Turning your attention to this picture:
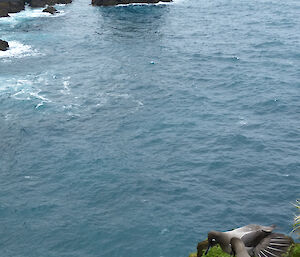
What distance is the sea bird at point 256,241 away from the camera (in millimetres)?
25844

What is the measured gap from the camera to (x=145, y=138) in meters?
78.6

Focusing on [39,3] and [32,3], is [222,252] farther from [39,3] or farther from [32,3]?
[32,3]

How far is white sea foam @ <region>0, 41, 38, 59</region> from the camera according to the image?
391ft

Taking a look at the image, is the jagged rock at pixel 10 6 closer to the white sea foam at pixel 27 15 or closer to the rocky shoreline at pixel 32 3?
the rocky shoreline at pixel 32 3

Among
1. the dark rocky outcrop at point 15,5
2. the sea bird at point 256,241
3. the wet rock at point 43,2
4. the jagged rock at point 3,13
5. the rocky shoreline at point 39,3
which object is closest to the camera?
the sea bird at point 256,241

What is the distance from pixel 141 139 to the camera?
78.4m

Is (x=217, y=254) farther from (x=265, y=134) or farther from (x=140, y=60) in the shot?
(x=140, y=60)

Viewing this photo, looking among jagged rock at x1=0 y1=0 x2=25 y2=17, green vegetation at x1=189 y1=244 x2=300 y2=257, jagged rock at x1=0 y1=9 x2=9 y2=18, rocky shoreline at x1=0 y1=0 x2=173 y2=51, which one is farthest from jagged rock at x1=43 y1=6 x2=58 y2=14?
green vegetation at x1=189 y1=244 x2=300 y2=257

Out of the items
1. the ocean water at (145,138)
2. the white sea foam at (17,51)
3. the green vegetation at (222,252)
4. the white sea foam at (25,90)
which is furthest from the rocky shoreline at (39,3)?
the green vegetation at (222,252)

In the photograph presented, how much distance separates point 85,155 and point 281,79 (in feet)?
167

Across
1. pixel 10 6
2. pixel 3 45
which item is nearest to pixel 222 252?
pixel 3 45

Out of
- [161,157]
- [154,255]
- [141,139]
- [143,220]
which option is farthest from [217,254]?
[141,139]

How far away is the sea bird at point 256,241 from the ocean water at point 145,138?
28.8 meters

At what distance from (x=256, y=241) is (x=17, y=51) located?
109 metres
